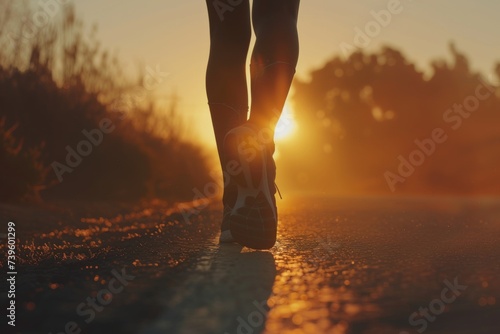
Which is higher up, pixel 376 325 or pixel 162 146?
pixel 162 146

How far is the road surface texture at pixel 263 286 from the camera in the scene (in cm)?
186

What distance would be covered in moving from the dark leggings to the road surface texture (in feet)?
2.16

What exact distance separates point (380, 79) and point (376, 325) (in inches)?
1775

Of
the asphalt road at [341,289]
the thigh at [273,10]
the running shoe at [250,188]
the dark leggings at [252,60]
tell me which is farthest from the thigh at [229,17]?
the asphalt road at [341,289]

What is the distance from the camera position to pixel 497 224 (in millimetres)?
5566

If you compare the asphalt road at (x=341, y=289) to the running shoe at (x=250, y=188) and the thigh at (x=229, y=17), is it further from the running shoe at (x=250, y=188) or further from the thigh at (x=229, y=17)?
the thigh at (x=229, y=17)

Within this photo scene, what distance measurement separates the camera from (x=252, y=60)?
3.45 meters

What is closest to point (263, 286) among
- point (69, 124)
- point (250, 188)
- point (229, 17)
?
point (250, 188)

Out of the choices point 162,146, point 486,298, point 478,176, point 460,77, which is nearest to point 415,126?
point 460,77

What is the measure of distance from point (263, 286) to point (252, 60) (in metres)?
1.40

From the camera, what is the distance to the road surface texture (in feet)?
6.11

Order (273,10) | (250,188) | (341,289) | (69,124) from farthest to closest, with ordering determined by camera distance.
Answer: (69,124)
(273,10)
(250,188)
(341,289)

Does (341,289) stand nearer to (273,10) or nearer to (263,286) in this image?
(263,286)

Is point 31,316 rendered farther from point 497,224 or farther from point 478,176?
point 478,176
